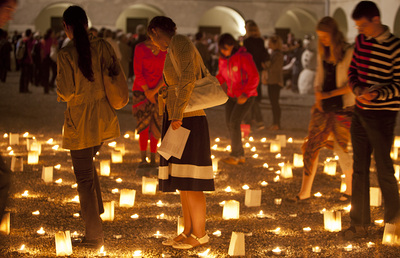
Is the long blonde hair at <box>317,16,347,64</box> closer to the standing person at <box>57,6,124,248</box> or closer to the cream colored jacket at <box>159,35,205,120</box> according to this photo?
the cream colored jacket at <box>159,35,205,120</box>

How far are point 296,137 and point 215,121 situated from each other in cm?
242

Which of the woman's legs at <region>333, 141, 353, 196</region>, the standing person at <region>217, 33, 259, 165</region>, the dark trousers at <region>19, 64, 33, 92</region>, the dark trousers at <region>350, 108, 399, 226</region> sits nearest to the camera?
the dark trousers at <region>350, 108, 399, 226</region>

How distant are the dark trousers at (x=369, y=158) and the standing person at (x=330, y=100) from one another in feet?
2.80

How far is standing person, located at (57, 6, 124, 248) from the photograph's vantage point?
14.0 ft

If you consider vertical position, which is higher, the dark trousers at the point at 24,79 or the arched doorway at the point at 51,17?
the arched doorway at the point at 51,17

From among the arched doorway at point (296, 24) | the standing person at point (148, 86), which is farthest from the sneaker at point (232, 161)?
the arched doorway at point (296, 24)

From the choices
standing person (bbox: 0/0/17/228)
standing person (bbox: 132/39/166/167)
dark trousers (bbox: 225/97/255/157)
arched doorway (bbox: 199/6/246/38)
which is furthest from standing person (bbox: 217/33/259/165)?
arched doorway (bbox: 199/6/246/38)

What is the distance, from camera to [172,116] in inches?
169

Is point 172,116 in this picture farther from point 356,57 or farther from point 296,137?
point 296,137

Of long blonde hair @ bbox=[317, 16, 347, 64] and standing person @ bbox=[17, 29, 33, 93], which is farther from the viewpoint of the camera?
standing person @ bbox=[17, 29, 33, 93]

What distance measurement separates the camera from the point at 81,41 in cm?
425

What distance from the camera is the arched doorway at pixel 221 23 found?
121ft

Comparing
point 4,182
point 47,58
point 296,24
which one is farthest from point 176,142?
point 296,24

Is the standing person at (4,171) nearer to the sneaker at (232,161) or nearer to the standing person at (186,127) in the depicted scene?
the standing person at (186,127)
